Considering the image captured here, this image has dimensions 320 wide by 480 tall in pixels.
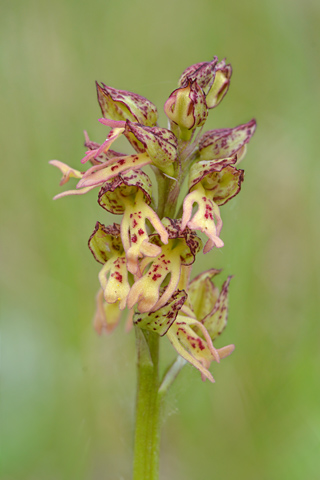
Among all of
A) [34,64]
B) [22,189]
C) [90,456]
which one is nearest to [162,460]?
[90,456]

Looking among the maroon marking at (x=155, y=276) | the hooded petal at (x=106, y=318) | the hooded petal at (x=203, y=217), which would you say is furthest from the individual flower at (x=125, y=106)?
the hooded petal at (x=106, y=318)

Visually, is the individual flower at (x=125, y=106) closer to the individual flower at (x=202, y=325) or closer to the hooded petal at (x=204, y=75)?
the hooded petal at (x=204, y=75)

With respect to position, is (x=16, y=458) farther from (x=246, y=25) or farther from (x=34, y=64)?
(x=246, y=25)

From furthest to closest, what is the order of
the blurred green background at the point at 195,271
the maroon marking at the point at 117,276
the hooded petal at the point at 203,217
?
the blurred green background at the point at 195,271
the maroon marking at the point at 117,276
the hooded petal at the point at 203,217

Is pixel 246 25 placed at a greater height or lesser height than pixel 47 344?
greater

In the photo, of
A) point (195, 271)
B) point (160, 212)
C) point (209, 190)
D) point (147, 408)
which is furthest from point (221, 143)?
point (195, 271)

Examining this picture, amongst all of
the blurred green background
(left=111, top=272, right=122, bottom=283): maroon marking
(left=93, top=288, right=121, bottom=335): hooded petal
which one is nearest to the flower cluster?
(left=111, top=272, right=122, bottom=283): maroon marking

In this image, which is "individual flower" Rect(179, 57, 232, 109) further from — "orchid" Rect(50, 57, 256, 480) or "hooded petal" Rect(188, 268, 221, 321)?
"hooded petal" Rect(188, 268, 221, 321)

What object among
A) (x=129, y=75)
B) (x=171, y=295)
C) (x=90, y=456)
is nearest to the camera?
(x=171, y=295)
